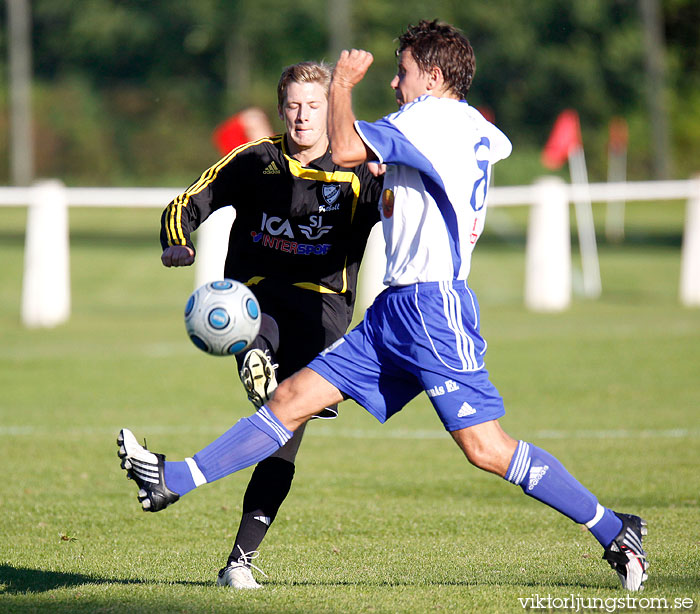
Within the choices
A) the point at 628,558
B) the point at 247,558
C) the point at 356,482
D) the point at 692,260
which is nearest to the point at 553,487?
the point at 628,558

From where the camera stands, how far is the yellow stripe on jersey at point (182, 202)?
15.9 feet

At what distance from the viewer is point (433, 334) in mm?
4461

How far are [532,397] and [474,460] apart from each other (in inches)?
226

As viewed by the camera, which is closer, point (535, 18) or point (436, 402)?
point (436, 402)

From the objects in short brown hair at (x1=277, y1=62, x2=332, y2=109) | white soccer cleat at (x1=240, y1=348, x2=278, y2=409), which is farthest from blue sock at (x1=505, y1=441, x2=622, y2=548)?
short brown hair at (x1=277, y1=62, x2=332, y2=109)

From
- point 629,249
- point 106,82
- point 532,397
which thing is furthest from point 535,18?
point 532,397

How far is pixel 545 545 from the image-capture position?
220 inches

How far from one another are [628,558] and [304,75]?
2475mm

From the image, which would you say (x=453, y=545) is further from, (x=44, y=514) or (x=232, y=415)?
(x=232, y=415)

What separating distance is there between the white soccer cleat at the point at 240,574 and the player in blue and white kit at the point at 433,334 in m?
0.56

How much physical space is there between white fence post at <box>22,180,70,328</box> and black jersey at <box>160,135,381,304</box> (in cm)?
966

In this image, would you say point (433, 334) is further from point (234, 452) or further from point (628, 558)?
point (628, 558)

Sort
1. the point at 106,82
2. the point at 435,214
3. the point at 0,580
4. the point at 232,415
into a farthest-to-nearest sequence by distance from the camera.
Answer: the point at 106,82 → the point at 232,415 → the point at 0,580 → the point at 435,214

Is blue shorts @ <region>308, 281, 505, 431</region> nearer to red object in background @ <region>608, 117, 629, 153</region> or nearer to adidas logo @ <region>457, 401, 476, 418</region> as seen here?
adidas logo @ <region>457, 401, 476, 418</region>
